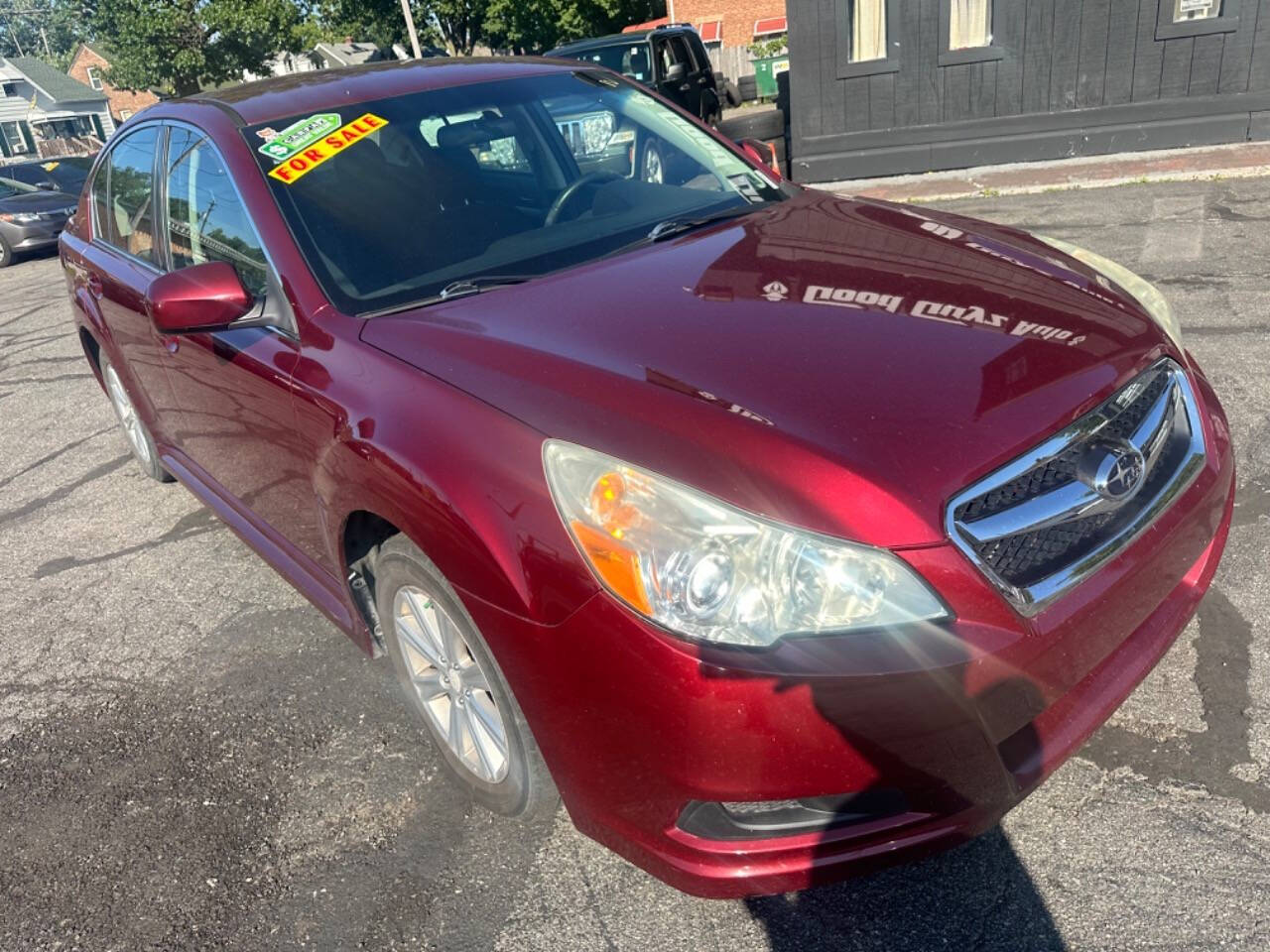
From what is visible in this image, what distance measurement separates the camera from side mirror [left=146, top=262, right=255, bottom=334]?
274 centimetres

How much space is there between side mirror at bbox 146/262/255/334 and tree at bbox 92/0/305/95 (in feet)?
140

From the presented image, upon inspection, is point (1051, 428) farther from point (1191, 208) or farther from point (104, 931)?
point (1191, 208)

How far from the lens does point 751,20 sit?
135ft

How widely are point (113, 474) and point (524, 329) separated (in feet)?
12.8

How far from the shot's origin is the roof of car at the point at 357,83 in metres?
3.26

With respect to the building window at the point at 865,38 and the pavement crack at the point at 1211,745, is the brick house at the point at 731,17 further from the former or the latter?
the pavement crack at the point at 1211,745

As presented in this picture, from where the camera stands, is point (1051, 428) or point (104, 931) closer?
point (1051, 428)

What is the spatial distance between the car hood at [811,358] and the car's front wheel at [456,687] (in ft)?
1.64

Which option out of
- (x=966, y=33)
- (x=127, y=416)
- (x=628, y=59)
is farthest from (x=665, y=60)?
(x=127, y=416)

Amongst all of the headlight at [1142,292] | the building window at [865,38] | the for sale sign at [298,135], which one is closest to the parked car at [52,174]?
the building window at [865,38]

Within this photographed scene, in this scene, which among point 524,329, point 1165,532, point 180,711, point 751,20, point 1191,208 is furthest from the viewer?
point 751,20

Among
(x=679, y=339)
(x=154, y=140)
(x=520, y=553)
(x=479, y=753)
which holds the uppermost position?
(x=154, y=140)

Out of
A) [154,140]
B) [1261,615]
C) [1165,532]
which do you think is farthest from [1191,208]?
[154,140]

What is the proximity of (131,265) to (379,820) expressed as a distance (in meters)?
2.53
